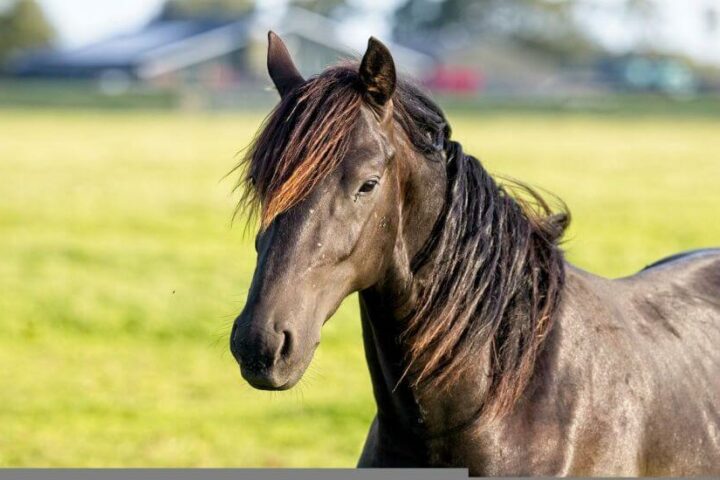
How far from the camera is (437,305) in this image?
3.62 m

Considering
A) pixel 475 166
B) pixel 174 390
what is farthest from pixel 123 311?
pixel 475 166

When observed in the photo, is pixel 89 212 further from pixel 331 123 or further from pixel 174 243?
pixel 331 123

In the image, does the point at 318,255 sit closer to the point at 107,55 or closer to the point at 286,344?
the point at 286,344

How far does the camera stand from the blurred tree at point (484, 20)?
12388 cm

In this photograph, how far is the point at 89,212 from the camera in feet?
69.1

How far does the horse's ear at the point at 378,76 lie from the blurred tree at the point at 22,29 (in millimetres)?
113483

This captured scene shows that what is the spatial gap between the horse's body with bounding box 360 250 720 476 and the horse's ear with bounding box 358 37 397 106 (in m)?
0.62

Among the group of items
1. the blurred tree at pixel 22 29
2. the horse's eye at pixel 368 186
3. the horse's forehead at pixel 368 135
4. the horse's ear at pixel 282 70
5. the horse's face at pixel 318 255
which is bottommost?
the blurred tree at pixel 22 29

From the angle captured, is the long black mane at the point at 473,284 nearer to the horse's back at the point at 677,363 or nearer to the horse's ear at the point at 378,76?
the horse's ear at the point at 378,76

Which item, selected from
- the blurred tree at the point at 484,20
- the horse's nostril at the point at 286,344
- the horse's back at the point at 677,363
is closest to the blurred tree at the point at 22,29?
the blurred tree at the point at 484,20

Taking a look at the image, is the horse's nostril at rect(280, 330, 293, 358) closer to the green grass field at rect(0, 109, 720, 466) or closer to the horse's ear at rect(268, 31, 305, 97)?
the green grass field at rect(0, 109, 720, 466)

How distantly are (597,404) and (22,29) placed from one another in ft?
388

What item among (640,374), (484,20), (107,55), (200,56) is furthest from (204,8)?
(640,374)

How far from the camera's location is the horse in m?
3.25
